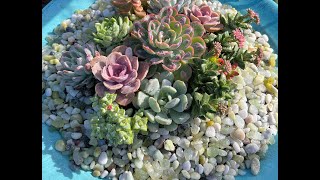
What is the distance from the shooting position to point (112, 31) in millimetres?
1871

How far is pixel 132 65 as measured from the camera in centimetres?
177

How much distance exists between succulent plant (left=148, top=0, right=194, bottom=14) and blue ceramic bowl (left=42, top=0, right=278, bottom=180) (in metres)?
0.52

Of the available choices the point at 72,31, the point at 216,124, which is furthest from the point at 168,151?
the point at 72,31

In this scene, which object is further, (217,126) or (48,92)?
(48,92)

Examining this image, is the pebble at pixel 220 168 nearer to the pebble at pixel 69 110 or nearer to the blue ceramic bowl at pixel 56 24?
the blue ceramic bowl at pixel 56 24

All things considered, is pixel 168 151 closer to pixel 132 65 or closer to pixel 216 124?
pixel 216 124

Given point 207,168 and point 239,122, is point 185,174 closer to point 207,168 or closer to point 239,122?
point 207,168

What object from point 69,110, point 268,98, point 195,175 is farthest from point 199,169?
point 69,110

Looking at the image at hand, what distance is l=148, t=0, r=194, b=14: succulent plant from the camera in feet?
6.43

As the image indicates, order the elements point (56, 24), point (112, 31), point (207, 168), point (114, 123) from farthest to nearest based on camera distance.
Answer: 1. point (56, 24)
2. point (112, 31)
3. point (207, 168)
4. point (114, 123)

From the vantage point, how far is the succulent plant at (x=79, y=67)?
1.81m

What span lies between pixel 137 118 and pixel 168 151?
0.71 ft

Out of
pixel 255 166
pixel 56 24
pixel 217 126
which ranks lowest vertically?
pixel 255 166

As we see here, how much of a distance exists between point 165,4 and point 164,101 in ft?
1.60
